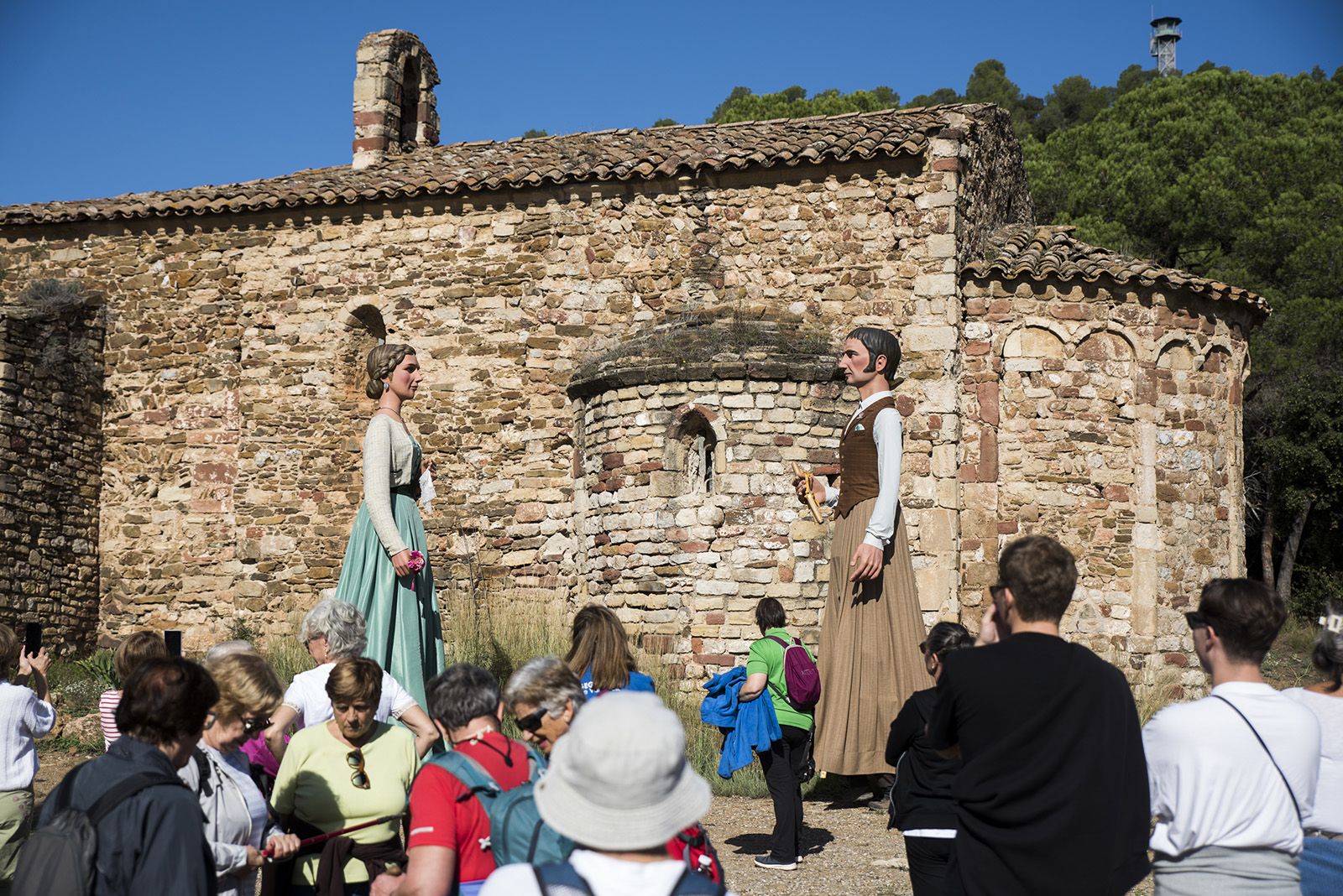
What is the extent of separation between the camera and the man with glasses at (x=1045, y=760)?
3.62 m

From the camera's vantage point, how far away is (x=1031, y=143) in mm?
31453

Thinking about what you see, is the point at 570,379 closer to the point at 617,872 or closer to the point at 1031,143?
the point at 617,872

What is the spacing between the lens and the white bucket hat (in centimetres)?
255

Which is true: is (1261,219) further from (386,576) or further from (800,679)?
(386,576)

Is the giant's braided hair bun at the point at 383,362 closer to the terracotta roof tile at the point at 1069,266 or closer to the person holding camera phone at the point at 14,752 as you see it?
the person holding camera phone at the point at 14,752

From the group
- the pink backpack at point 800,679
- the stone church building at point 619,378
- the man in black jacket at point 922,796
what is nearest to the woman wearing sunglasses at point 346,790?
the man in black jacket at point 922,796

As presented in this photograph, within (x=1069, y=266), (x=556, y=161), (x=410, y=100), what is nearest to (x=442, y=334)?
(x=556, y=161)

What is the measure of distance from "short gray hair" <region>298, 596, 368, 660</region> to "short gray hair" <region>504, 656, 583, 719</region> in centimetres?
117

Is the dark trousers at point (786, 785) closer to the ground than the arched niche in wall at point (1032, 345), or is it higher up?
closer to the ground

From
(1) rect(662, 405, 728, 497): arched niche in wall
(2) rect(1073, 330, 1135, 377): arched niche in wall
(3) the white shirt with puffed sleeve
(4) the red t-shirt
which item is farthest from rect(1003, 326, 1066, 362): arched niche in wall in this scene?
(4) the red t-shirt

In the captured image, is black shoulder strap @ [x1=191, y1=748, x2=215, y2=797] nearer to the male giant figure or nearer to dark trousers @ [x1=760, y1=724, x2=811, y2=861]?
the male giant figure

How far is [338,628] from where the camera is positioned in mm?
5223

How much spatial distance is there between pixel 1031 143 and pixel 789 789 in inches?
1061

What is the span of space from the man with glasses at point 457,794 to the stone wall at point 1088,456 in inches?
355
